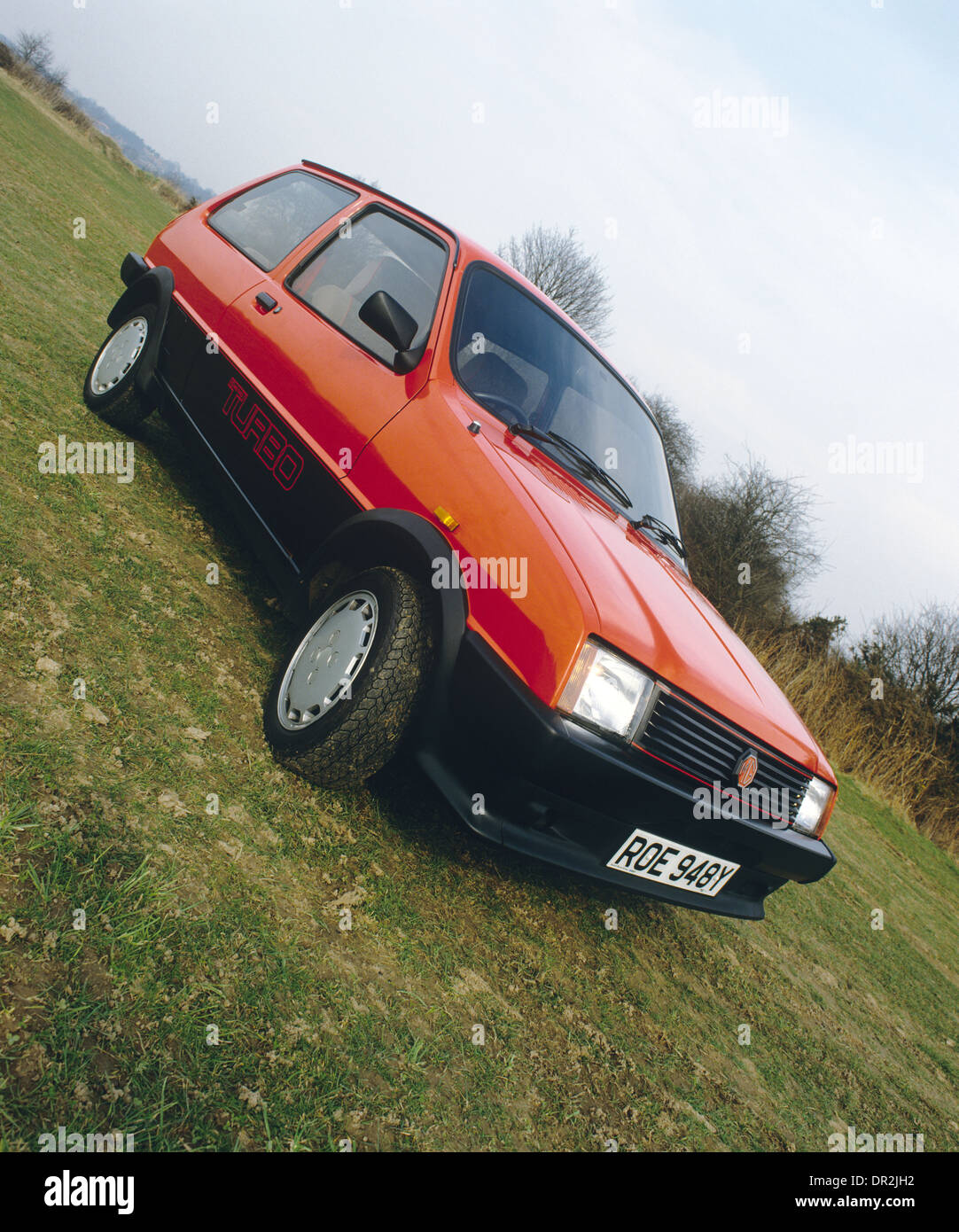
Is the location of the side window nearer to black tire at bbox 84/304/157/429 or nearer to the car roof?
the car roof

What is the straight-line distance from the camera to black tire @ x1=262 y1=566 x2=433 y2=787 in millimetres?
2256

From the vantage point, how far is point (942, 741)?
43.1 feet

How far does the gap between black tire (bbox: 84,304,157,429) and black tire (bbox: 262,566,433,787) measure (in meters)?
2.47

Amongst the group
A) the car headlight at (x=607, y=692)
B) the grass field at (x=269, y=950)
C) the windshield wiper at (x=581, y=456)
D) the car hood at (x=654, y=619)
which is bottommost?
the grass field at (x=269, y=950)

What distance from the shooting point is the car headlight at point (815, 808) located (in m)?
2.63

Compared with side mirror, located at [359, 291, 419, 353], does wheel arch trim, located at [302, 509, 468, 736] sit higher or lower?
lower

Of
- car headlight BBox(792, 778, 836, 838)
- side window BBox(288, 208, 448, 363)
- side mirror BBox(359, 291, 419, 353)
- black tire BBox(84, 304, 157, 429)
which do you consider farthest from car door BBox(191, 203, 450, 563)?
car headlight BBox(792, 778, 836, 838)

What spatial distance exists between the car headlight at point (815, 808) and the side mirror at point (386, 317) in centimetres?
215

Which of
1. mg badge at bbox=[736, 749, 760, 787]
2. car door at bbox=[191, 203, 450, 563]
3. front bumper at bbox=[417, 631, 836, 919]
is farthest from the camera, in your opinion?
car door at bbox=[191, 203, 450, 563]

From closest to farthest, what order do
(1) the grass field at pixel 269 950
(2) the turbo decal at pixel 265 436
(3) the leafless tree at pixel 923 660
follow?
1. (1) the grass field at pixel 269 950
2. (2) the turbo decal at pixel 265 436
3. (3) the leafless tree at pixel 923 660

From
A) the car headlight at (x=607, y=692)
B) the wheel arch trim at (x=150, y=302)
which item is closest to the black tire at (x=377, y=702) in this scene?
the car headlight at (x=607, y=692)

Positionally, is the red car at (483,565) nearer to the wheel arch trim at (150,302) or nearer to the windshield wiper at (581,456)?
the windshield wiper at (581,456)

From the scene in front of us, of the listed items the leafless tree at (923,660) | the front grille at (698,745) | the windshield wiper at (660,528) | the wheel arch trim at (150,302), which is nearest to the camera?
the front grille at (698,745)
